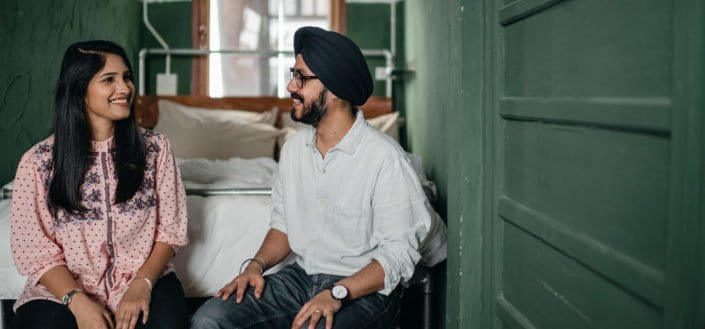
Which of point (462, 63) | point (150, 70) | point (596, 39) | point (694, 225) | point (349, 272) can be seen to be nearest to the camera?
point (694, 225)

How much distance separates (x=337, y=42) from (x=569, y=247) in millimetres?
877

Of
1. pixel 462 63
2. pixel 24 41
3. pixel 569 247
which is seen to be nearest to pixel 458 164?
pixel 462 63

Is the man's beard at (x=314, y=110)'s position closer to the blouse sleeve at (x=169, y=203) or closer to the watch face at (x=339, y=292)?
the blouse sleeve at (x=169, y=203)

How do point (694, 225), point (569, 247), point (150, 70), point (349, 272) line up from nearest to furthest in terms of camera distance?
point (694, 225)
point (569, 247)
point (349, 272)
point (150, 70)

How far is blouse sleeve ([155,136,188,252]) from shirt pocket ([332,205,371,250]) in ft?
1.46

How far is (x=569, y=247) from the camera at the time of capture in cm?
123

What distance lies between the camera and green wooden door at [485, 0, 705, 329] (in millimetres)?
884

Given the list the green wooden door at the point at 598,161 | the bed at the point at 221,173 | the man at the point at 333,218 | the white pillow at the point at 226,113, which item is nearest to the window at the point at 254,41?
the bed at the point at 221,173

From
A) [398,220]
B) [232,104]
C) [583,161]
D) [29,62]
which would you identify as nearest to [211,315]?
[398,220]

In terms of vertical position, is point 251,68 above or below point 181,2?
below

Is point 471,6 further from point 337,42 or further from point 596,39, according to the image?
point 596,39

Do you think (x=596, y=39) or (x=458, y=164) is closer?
(x=596, y=39)

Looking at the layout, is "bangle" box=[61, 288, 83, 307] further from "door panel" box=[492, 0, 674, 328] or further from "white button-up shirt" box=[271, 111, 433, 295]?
"door panel" box=[492, 0, 674, 328]

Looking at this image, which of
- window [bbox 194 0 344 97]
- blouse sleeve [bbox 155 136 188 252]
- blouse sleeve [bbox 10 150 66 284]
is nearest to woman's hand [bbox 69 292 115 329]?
blouse sleeve [bbox 10 150 66 284]
